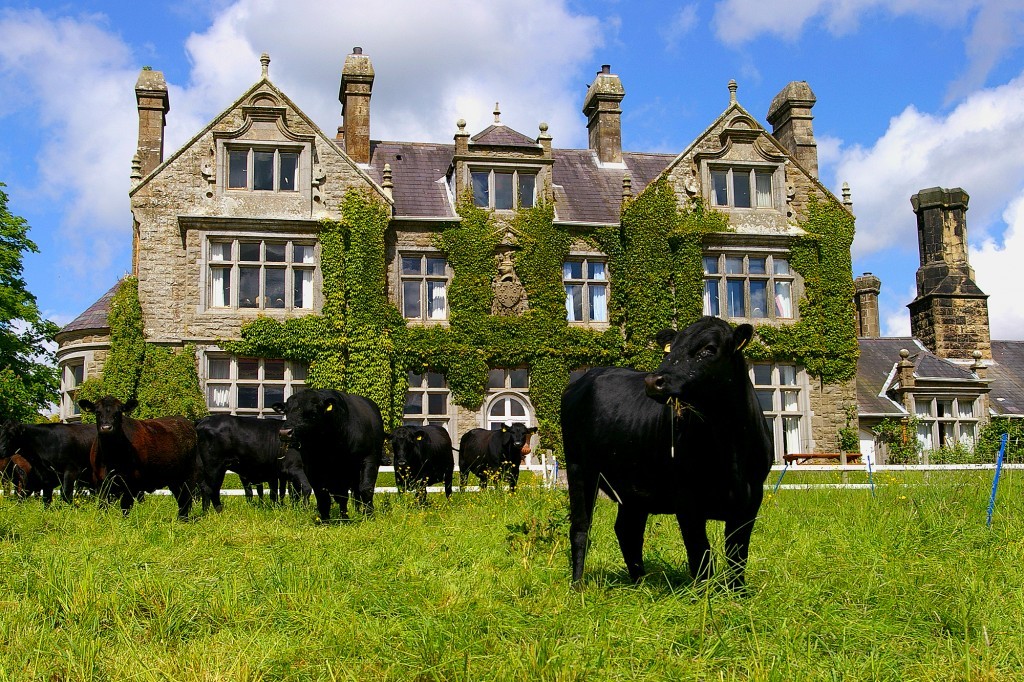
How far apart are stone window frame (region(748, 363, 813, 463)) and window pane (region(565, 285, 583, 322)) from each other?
5509 millimetres

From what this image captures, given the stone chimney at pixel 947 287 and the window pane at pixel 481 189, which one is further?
the stone chimney at pixel 947 287

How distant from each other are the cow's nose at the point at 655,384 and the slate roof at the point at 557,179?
2102 cm

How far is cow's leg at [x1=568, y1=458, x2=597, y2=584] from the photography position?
6926 millimetres

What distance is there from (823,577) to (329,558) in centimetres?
402

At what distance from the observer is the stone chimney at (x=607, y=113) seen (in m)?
30.3

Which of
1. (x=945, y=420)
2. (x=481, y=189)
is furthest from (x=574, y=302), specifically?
(x=945, y=420)

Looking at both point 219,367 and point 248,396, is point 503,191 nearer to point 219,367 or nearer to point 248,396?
point 248,396

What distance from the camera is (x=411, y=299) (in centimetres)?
2611

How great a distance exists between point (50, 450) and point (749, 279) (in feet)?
66.8

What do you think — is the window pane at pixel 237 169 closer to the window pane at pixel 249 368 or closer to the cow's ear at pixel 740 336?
the window pane at pixel 249 368

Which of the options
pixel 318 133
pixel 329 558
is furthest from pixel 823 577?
pixel 318 133

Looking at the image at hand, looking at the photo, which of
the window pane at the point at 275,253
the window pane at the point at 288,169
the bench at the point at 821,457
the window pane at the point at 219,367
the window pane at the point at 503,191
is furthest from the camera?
the window pane at the point at 503,191

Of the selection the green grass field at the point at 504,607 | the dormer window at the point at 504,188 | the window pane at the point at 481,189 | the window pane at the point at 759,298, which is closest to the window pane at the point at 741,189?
the window pane at the point at 759,298

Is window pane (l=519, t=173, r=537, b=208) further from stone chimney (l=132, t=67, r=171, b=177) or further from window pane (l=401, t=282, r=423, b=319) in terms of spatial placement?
stone chimney (l=132, t=67, r=171, b=177)
